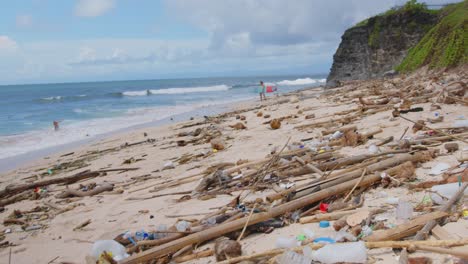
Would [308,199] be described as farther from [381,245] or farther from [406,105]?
[406,105]

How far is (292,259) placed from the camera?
8.23 feet

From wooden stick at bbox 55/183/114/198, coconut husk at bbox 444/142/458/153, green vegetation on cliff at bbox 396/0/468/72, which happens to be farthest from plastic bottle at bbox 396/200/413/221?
green vegetation on cliff at bbox 396/0/468/72

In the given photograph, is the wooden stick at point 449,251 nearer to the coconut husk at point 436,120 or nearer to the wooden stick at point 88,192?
the coconut husk at point 436,120

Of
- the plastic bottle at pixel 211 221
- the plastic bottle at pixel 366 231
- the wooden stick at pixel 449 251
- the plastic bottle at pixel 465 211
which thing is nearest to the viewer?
the wooden stick at pixel 449 251

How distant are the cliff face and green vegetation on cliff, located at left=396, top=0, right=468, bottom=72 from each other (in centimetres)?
428

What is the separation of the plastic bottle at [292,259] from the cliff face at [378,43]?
23708 millimetres

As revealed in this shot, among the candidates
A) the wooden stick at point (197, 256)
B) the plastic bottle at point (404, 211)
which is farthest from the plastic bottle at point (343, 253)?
the wooden stick at point (197, 256)

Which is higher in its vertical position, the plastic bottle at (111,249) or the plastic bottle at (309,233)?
the plastic bottle at (309,233)

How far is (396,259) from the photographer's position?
2.40 m

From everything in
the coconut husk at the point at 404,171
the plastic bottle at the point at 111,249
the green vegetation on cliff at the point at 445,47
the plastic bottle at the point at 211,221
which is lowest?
the plastic bottle at the point at 111,249

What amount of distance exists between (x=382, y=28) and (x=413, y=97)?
19760 mm

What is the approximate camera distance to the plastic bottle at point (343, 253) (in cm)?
247

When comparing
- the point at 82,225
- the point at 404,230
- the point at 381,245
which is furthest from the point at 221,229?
the point at 82,225

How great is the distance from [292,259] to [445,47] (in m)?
17.7
